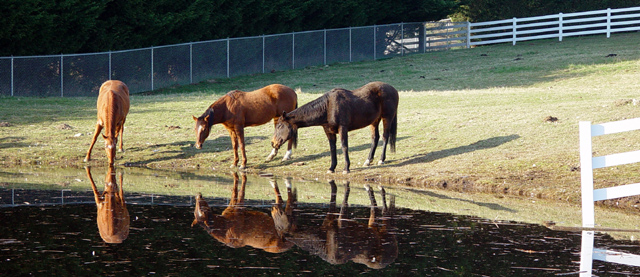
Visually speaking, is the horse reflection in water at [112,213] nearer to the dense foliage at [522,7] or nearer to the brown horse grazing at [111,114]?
the brown horse grazing at [111,114]

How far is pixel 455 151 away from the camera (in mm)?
15336

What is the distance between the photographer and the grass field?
1337cm

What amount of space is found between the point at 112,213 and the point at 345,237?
332 cm

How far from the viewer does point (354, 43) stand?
3931 cm

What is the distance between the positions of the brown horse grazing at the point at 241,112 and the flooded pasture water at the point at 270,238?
308cm

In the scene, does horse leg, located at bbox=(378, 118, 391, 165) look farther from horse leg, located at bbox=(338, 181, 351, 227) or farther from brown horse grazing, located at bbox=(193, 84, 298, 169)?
horse leg, located at bbox=(338, 181, 351, 227)

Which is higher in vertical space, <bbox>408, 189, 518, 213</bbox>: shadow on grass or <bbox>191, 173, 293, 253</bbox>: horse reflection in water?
<bbox>408, 189, 518, 213</bbox>: shadow on grass

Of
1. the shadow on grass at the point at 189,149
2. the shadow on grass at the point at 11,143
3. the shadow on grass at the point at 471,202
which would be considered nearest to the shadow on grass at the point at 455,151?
the shadow on grass at the point at 471,202

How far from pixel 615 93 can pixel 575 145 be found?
7.52 meters

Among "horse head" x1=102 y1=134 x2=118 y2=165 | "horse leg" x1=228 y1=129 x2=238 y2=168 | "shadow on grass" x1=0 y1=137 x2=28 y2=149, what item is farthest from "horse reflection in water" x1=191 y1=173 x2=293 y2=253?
"shadow on grass" x1=0 y1=137 x2=28 y2=149

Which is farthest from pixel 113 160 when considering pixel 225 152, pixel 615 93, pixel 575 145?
pixel 615 93

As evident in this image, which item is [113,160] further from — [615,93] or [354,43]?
[354,43]

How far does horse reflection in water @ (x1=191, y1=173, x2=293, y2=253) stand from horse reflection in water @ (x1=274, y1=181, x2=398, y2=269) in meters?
0.17

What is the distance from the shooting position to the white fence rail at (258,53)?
2645cm
